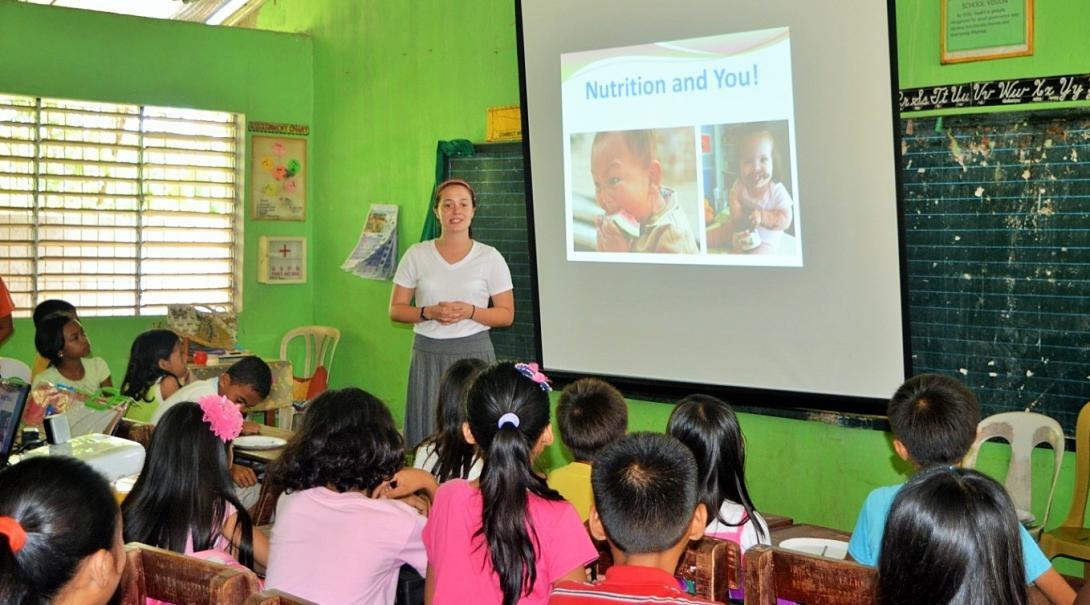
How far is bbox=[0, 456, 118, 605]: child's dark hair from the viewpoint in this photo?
143 cm

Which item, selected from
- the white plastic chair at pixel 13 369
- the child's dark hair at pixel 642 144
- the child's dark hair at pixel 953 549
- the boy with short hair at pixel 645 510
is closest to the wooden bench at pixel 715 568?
the boy with short hair at pixel 645 510

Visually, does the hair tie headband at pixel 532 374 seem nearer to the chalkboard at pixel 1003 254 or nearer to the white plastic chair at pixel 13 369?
the chalkboard at pixel 1003 254

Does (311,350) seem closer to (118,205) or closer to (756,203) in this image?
(118,205)

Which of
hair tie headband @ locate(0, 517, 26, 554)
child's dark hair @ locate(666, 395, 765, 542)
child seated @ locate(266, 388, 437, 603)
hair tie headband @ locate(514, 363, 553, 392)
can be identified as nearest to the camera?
hair tie headband @ locate(0, 517, 26, 554)

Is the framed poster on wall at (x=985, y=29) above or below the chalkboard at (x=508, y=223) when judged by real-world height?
above

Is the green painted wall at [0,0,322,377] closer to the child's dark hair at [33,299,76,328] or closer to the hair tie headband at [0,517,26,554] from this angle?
the child's dark hair at [33,299,76,328]

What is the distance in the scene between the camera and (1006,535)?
1.53 meters

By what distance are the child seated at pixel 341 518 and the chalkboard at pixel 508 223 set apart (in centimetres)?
279

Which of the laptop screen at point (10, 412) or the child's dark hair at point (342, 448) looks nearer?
the child's dark hair at point (342, 448)

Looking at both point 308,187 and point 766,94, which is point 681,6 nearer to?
point 766,94

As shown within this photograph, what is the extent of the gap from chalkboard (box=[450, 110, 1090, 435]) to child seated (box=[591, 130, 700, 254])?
0.93m

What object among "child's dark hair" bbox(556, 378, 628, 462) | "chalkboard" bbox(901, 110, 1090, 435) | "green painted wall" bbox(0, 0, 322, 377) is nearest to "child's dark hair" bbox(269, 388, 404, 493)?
"child's dark hair" bbox(556, 378, 628, 462)

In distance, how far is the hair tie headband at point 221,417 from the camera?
245cm

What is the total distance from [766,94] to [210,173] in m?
3.54
